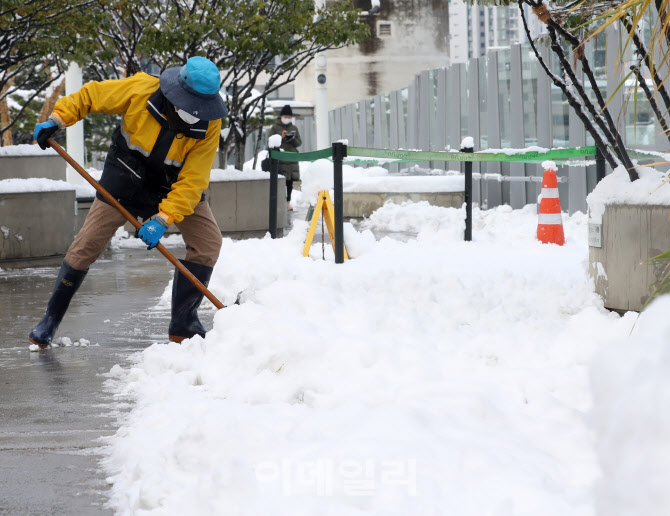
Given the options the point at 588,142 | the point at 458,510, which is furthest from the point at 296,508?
the point at 588,142

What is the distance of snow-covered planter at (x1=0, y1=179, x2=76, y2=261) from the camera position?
10.7 meters

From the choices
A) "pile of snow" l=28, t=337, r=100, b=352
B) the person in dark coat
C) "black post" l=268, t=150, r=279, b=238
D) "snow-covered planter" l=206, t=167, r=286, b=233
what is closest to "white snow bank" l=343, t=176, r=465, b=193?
the person in dark coat

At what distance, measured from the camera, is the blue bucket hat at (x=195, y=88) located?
226 inches

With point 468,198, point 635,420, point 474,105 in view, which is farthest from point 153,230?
point 474,105

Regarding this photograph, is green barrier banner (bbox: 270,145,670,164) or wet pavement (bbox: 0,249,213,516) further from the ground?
green barrier banner (bbox: 270,145,670,164)

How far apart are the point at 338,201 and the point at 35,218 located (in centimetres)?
400

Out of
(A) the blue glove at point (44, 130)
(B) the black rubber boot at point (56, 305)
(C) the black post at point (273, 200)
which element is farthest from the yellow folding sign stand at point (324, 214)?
(A) the blue glove at point (44, 130)

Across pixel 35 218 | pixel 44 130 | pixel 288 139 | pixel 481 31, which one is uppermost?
pixel 481 31

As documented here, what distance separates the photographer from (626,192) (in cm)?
613

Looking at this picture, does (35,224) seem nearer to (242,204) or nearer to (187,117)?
(242,204)

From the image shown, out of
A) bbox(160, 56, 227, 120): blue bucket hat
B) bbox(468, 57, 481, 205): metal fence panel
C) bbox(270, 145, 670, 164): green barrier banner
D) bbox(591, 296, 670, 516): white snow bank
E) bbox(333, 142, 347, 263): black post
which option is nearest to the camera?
bbox(591, 296, 670, 516): white snow bank

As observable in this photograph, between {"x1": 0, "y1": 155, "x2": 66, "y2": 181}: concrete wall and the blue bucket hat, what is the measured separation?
804 centimetres

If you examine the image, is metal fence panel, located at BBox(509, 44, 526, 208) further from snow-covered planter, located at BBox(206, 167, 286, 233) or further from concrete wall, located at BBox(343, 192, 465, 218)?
snow-covered planter, located at BBox(206, 167, 286, 233)

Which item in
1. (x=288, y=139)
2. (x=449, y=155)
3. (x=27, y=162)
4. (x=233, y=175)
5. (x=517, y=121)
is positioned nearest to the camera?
(x=449, y=155)
